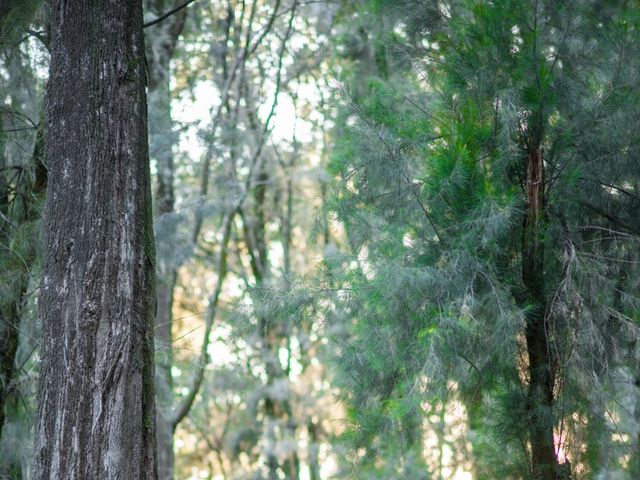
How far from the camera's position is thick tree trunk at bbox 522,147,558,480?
5.20 meters

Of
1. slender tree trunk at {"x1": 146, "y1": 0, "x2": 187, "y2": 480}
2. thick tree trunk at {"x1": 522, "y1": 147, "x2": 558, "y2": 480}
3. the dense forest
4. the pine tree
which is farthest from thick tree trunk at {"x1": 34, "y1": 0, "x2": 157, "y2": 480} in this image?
slender tree trunk at {"x1": 146, "y1": 0, "x2": 187, "y2": 480}

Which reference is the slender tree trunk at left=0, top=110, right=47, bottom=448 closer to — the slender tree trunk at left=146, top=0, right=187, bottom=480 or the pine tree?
the pine tree

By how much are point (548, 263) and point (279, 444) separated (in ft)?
33.9

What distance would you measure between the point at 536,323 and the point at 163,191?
7.97 metres

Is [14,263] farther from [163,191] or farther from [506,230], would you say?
[163,191]

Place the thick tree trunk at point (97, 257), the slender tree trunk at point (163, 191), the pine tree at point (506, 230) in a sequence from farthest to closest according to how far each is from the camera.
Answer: the slender tree trunk at point (163, 191), the pine tree at point (506, 230), the thick tree trunk at point (97, 257)

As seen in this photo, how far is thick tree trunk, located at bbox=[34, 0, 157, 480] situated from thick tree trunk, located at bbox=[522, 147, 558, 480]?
263cm

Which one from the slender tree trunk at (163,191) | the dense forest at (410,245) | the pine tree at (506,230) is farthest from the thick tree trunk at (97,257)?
the slender tree trunk at (163,191)

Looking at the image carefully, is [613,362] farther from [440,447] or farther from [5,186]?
[440,447]

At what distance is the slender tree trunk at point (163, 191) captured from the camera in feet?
34.1

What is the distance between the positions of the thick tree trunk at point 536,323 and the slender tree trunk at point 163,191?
5240 mm

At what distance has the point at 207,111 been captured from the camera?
1269 centimetres

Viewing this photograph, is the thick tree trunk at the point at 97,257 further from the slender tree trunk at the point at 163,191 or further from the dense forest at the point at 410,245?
the slender tree trunk at the point at 163,191

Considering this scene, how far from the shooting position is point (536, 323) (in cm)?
528
